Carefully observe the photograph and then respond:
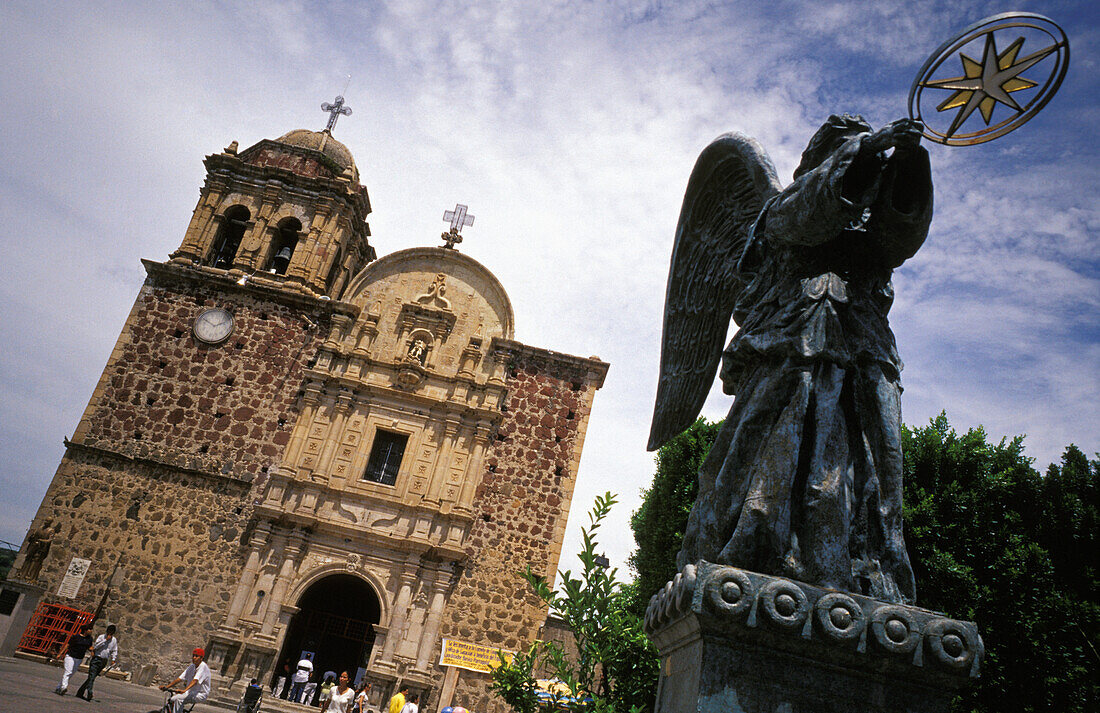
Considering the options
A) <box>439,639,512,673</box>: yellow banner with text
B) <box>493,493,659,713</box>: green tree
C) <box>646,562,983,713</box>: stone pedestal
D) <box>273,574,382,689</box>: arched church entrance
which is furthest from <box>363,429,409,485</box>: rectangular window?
<box>646,562,983,713</box>: stone pedestal

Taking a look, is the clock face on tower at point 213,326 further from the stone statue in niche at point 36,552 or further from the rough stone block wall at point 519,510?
the rough stone block wall at point 519,510

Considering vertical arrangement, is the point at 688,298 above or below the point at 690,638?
above

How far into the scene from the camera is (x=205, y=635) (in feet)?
44.1

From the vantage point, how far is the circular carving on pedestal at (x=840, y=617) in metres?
1.84

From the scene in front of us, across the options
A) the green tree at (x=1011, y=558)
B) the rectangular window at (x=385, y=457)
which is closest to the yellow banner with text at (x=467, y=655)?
the rectangular window at (x=385, y=457)

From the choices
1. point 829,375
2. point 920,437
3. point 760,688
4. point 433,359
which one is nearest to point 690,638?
Answer: point 760,688

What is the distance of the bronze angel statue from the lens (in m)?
2.13

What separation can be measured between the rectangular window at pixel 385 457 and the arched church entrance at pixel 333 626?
214cm

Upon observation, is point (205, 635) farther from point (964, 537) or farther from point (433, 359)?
point (964, 537)

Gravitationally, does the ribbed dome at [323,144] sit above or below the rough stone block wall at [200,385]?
above

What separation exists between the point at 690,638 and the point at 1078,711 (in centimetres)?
952

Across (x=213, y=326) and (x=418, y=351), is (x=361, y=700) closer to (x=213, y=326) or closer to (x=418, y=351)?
(x=418, y=351)

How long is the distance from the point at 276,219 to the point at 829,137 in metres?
16.5

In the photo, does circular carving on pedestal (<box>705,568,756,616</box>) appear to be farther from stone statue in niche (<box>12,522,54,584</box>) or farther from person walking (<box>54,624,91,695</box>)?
stone statue in niche (<box>12,522,54,584</box>)
